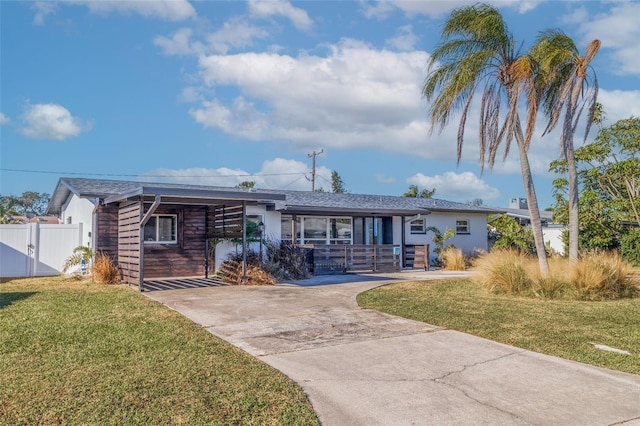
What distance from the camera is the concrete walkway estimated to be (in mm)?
3682

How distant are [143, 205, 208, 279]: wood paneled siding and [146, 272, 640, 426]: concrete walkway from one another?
6.70m

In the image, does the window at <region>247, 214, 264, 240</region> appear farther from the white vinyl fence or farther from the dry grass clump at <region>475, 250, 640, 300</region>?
the dry grass clump at <region>475, 250, 640, 300</region>

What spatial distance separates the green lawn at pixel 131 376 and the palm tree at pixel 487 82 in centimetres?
808

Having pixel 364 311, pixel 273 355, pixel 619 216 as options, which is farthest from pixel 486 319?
pixel 619 216

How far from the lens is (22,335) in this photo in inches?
237

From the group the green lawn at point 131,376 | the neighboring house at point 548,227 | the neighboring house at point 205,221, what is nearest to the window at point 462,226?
the neighboring house at point 205,221

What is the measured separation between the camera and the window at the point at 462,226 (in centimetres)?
2161

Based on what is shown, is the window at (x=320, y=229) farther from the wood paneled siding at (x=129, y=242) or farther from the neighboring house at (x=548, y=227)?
the neighboring house at (x=548, y=227)

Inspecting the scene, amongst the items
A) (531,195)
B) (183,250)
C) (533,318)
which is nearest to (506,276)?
(531,195)

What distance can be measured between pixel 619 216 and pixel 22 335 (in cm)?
2148

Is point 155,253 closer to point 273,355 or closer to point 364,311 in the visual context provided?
point 364,311

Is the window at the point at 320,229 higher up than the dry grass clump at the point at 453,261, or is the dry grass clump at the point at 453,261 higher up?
the window at the point at 320,229

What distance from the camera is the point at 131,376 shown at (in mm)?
4348

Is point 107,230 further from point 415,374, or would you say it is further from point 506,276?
point 415,374
